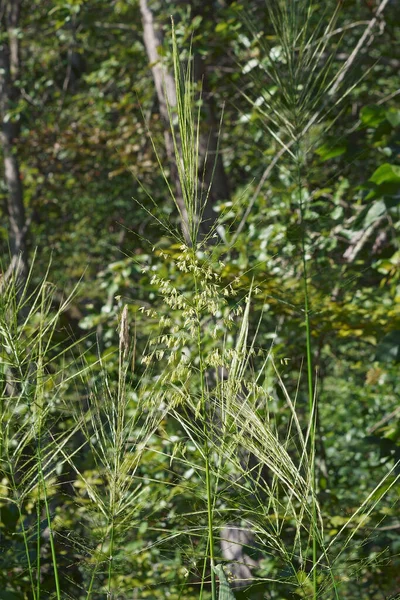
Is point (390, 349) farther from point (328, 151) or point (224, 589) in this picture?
point (224, 589)

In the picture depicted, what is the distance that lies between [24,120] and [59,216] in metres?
0.98

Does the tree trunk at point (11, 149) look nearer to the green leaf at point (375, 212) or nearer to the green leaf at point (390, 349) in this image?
the green leaf at point (375, 212)

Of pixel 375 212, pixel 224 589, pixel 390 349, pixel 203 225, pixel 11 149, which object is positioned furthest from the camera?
pixel 11 149

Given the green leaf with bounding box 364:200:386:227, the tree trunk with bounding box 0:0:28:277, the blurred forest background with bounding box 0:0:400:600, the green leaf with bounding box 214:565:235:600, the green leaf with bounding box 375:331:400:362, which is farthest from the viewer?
the tree trunk with bounding box 0:0:28:277

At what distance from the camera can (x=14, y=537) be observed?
243 centimetres

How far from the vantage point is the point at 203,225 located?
10.7ft

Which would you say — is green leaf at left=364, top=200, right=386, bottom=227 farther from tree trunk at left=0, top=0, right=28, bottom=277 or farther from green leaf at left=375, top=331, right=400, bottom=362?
tree trunk at left=0, top=0, right=28, bottom=277

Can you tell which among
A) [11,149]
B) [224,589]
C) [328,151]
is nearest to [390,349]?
[328,151]

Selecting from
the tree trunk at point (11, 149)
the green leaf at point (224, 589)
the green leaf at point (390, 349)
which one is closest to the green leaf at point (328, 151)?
the green leaf at point (390, 349)

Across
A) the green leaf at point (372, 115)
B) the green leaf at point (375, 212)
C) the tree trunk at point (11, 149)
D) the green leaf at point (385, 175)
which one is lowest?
the tree trunk at point (11, 149)

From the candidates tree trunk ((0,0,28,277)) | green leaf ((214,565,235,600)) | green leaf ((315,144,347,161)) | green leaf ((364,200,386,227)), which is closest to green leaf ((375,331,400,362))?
green leaf ((364,200,386,227))

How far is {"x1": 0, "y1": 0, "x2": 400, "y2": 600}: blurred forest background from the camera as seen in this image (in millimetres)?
2178

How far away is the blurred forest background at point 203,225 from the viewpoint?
Answer: 218cm

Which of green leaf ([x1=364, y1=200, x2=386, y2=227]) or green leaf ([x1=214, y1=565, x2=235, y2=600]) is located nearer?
green leaf ([x1=214, y1=565, x2=235, y2=600])
